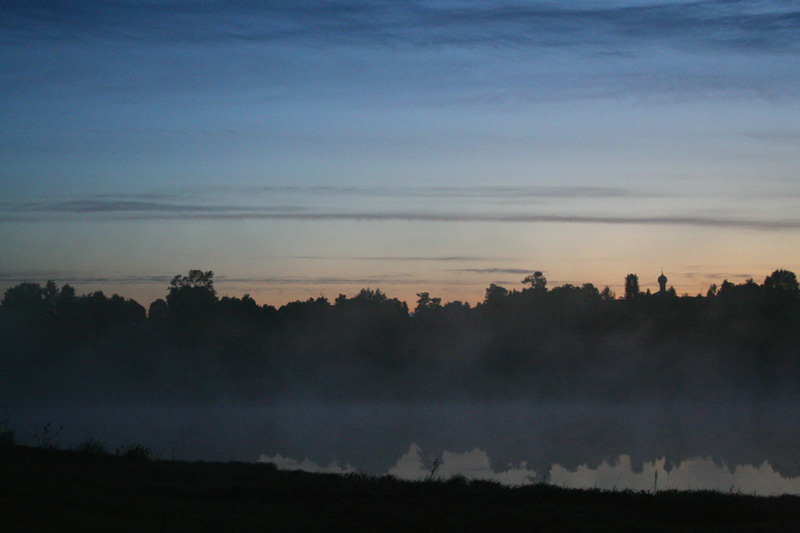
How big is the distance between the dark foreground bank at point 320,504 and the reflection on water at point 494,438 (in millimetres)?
3253

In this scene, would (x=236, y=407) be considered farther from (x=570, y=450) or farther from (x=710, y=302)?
(x=710, y=302)

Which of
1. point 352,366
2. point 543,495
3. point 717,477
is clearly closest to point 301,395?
point 352,366

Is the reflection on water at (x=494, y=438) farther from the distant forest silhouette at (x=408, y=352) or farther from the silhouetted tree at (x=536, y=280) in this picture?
the silhouetted tree at (x=536, y=280)

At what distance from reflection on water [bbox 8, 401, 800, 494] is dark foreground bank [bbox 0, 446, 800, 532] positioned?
325 centimetres

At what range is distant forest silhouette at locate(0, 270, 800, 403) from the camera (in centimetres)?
4847

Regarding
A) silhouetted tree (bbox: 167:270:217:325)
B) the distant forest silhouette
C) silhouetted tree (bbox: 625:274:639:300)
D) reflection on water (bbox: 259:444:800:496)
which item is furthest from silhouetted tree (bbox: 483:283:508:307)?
silhouetted tree (bbox: 625:274:639:300)

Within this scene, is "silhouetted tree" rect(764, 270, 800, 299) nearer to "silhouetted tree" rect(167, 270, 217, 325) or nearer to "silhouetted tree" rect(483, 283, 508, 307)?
"silhouetted tree" rect(483, 283, 508, 307)

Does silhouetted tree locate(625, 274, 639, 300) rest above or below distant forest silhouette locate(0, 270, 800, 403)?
above

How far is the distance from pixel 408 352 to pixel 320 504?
4429 centimetres

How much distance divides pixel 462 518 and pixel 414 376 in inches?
1693

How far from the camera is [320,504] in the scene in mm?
9969

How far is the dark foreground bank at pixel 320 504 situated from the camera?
8.63m

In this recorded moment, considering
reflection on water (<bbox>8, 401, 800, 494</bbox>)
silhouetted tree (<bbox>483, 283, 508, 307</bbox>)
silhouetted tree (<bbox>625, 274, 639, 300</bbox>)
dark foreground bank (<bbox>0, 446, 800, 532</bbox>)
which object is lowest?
reflection on water (<bbox>8, 401, 800, 494</bbox>)

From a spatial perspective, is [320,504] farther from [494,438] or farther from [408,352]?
[408,352]
